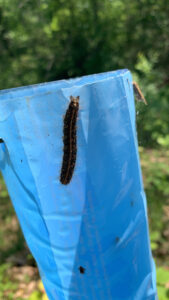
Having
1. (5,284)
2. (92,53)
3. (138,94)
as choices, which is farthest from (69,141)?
(92,53)

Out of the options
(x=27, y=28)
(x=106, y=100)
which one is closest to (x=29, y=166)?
(x=106, y=100)

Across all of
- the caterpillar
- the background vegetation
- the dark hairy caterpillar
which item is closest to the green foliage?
the background vegetation

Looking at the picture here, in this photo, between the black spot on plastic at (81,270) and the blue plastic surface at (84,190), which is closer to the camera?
the blue plastic surface at (84,190)

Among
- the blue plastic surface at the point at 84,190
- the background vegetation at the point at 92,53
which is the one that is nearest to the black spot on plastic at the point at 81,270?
the blue plastic surface at the point at 84,190

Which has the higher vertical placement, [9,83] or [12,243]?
[9,83]

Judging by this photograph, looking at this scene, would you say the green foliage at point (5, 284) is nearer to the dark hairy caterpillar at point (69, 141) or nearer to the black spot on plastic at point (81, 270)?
the black spot on plastic at point (81, 270)

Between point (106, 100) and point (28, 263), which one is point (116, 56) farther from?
point (106, 100)

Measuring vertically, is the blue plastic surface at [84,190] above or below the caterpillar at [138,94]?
below
